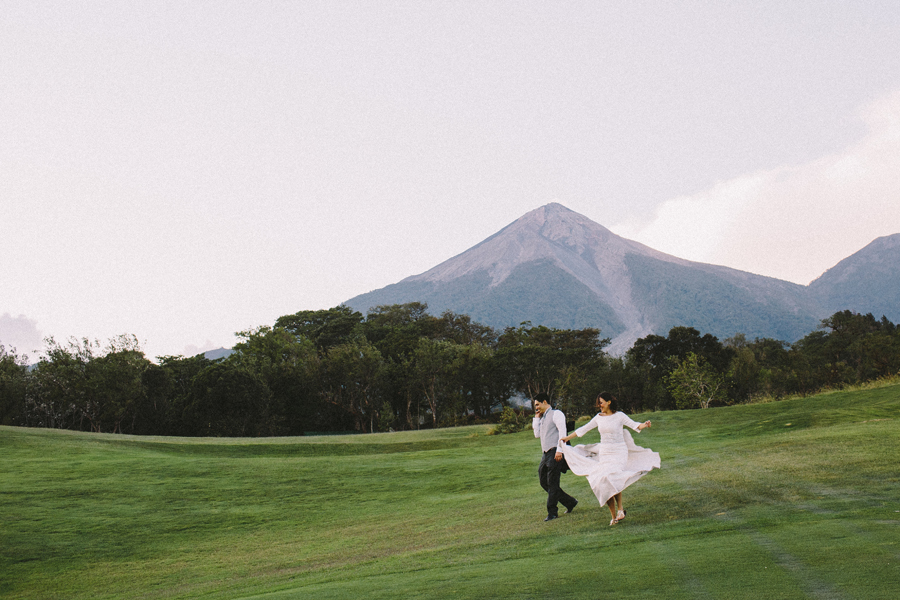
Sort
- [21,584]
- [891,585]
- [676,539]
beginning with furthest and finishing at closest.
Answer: [21,584] → [676,539] → [891,585]

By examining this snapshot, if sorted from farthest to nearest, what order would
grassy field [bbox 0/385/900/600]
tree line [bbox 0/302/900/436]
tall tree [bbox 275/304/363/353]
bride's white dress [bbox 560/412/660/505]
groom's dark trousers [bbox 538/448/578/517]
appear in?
tall tree [bbox 275/304/363/353], tree line [bbox 0/302/900/436], groom's dark trousers [bbox 538/448/578/517], bride's white dress [bbox 560/412/660/505], grassy field [bbox 0/385/900/600]

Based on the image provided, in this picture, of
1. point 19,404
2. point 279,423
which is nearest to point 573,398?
point 279,423

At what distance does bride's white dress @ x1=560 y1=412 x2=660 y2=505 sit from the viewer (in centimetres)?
994

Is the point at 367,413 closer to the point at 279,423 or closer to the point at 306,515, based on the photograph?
the point at 279,423

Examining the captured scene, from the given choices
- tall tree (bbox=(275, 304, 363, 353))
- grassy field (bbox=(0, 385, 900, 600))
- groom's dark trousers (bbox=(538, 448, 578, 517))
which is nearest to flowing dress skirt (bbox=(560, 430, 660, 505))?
grassy field (bbox=(0, 385, 900, 600))

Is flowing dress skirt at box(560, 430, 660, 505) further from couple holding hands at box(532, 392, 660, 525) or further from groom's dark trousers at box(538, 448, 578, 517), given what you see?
groom's dark trousers at box(538, 448, 578, 517)

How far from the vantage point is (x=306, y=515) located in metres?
17.0

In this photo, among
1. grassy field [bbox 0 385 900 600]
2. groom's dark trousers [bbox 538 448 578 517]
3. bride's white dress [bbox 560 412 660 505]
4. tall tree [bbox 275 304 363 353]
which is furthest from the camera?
tall tree [bbox 275 304 363 353]

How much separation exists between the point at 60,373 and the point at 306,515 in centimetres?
5340

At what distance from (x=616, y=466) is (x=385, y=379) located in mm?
63735

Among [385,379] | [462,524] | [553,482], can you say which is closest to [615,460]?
[553,482]

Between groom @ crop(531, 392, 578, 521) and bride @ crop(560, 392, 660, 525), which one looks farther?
groom @ crop(531, 392, 578, 521)

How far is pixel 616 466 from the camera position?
10.0 metres

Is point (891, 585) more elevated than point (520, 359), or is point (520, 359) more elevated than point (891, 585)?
point (520, 359)
